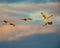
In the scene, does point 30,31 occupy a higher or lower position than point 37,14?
lower

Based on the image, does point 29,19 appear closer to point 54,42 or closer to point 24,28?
point 24,28

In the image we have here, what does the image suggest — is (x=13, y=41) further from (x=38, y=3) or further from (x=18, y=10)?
(x=38, y=3)

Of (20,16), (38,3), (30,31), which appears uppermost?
(38,3)

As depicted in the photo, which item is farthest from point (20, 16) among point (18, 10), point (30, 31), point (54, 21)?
point (54, 21)

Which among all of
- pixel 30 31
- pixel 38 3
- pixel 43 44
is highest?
pixel 38 3

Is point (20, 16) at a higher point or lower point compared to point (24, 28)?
higher

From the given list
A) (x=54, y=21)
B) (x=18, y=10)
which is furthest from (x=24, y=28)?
(x=54, y=21)

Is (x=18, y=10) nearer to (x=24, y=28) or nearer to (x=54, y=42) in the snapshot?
(x=24, y=28)
